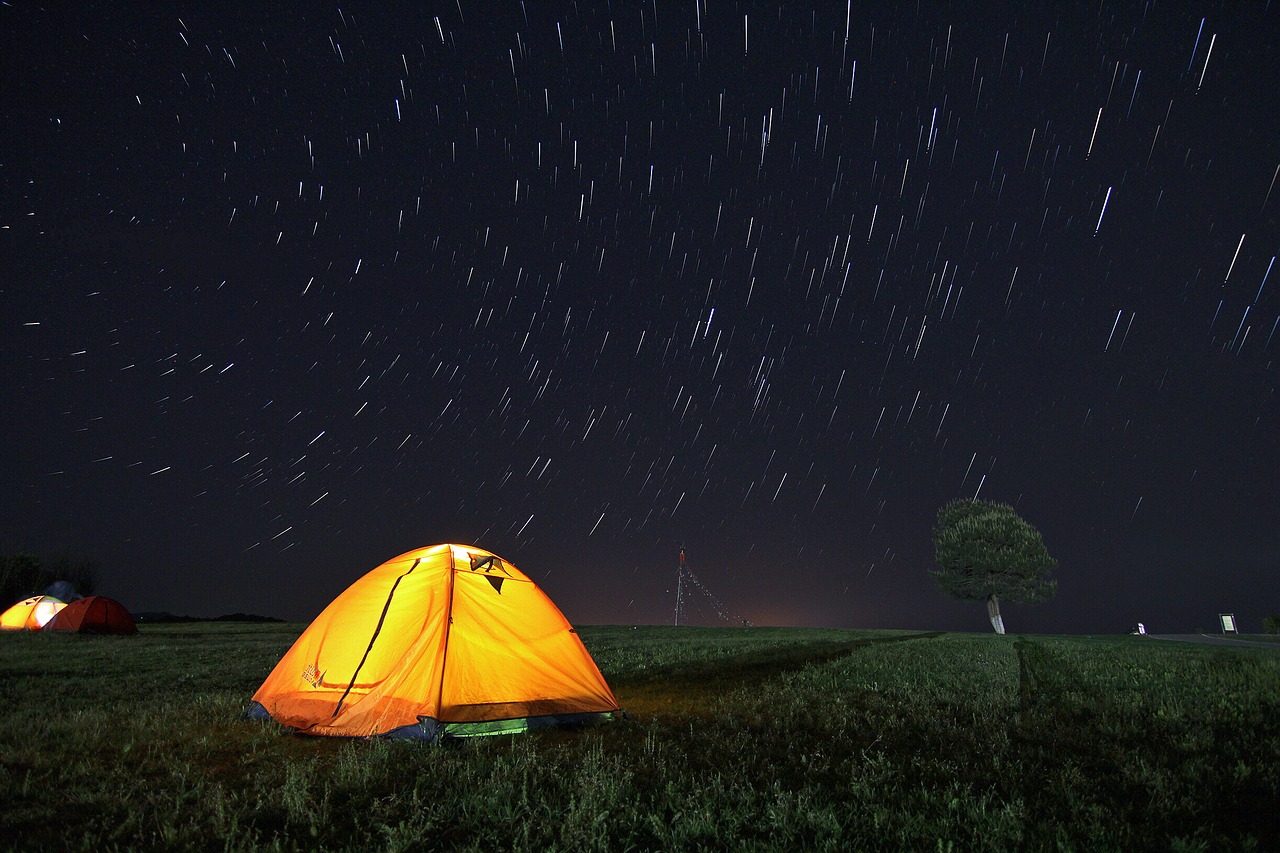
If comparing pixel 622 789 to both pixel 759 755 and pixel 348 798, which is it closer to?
pixel 759 755

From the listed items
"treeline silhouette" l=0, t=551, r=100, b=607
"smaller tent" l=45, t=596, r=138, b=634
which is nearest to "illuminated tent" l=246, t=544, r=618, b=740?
"smaller tent" l=45, t=596, r=138, b=634

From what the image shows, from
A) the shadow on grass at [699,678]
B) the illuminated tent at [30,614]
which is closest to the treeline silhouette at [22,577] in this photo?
the illuminated tent at [30,614]

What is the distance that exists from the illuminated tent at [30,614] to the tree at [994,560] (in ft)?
192

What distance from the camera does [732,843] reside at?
417 centimetres

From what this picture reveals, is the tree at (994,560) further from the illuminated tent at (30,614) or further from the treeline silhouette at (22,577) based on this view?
the treeline silhouette at (22,577)

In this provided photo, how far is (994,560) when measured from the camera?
47406 millimetres

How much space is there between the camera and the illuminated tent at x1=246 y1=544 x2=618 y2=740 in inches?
298

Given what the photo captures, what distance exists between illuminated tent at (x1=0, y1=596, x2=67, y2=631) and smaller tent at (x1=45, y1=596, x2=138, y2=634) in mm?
5038

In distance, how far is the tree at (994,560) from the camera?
4697cm

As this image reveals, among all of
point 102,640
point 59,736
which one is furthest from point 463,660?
point 102,640

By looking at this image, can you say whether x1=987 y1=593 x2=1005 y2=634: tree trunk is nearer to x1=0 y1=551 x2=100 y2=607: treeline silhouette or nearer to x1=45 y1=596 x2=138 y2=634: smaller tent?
x1=45 y1=596 x2=138 y2=634: smaller tent

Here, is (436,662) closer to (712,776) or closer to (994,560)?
(712,776)

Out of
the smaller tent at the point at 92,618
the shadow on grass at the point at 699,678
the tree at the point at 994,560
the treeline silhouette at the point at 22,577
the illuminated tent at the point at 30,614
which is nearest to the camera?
the shadow on grass at the point at 699,678

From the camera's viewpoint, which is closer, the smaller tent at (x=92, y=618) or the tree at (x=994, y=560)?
the smaller tent at (x=92, y=618)
